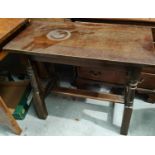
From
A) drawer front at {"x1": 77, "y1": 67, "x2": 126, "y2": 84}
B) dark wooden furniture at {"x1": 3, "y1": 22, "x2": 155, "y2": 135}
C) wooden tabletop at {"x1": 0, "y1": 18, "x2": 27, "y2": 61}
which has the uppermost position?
wooden tabletop at {"x1": 0, "y1": 18, "x2": 27, "y2": 61}

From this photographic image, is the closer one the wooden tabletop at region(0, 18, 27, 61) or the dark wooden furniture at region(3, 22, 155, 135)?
the dark wooden furniture at region(3, 22, 155, 135)

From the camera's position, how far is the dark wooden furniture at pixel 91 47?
917 millimetres

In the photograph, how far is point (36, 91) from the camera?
4.25ft

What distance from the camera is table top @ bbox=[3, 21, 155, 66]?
0.92 meters

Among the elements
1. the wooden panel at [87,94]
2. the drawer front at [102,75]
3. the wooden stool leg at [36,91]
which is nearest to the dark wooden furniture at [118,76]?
the drawer front at [102,75]

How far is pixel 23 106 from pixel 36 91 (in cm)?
33

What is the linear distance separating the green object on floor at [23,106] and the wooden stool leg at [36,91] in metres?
0.14

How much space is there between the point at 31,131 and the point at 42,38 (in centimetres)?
78

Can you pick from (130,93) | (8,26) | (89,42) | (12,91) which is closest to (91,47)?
(89,42)

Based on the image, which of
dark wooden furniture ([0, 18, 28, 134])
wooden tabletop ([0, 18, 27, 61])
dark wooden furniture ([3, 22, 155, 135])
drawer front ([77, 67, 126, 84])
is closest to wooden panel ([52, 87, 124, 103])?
dark wooden furniture ([3, 22, 155, 135])

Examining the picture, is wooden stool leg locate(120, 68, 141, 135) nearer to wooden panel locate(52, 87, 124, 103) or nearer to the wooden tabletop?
wooden panel locate(52, 87, 124, 103)

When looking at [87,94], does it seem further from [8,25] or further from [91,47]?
[8,25]

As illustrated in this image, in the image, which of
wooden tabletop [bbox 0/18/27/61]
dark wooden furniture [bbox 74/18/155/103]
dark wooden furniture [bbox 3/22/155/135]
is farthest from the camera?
Answer: dark wooden furniture [bbox 74/18/155/103]

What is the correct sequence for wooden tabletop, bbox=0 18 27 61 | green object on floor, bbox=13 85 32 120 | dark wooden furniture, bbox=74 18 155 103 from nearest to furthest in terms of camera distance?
wooden tabletop, bbox=0 18 27 61, dark wooden furniture, bbox=74 18 155 103, green object on floor, bbox=13 85 32 120
